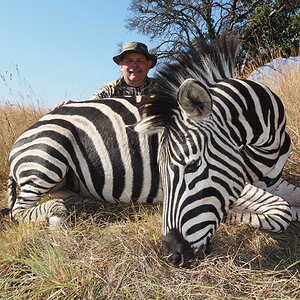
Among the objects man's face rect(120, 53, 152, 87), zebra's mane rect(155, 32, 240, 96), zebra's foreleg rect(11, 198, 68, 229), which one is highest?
man's face rect(120, 53, 152, 87)

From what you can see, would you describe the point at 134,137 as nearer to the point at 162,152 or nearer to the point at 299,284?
the point at 162,152

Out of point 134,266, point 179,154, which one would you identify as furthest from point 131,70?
point 134,266

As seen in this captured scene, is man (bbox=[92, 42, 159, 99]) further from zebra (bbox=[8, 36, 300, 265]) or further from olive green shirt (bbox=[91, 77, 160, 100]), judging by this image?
zebra (bbox=[8, 36, 300, 265])

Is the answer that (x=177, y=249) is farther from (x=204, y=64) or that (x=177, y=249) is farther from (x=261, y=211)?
(x=204, y=64)

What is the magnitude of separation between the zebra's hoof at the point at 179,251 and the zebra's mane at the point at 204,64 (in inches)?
34.3

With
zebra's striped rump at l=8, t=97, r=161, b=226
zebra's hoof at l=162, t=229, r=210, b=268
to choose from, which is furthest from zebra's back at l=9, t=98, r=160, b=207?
zebra's hoof at l=162, t=229, r=210, b=268

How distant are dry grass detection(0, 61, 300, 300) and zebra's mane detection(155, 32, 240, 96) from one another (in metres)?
1.00

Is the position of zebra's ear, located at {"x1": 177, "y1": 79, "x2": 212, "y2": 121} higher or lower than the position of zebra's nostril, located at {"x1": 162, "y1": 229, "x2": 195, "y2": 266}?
higher

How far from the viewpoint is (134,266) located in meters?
1.56

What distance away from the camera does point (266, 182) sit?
230 cm

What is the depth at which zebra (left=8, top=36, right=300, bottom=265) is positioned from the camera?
5.03ft

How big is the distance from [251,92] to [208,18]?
12.7 meters

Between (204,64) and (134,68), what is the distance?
6.68 ft

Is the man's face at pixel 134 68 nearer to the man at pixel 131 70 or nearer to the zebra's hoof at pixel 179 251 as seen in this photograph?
the man at pixel 131 70
